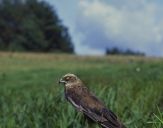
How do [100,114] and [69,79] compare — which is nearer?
[100,114]

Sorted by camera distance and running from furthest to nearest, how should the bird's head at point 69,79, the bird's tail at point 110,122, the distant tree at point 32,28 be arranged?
the distant tree at point 32,28 → the bird's head at point 69,79 → the bird's tail at point 110,122

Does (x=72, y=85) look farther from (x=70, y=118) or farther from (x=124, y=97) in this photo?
(x=124, y=97)

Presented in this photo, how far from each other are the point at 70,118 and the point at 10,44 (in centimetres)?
7699

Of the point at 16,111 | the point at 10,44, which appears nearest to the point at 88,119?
the point at 16,111

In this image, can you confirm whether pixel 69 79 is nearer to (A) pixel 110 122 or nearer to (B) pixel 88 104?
(B) pixel 88 104

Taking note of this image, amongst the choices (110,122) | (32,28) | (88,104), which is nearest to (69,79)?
Answer: (88,104)

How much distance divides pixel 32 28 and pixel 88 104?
79.9m

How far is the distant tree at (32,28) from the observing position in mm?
84750

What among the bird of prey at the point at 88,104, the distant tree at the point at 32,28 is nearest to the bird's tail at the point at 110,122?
the bird of prey at the point at 88,104

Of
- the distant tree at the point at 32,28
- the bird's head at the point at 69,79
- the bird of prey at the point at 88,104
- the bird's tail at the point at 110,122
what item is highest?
the bird's head at the point at 69,79

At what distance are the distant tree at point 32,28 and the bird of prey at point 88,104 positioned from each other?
248ft

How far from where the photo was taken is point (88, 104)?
5.85 metres

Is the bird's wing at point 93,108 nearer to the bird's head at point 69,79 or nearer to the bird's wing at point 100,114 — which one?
the bird's wing at point 100,114

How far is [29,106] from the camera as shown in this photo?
8531 millimetres
